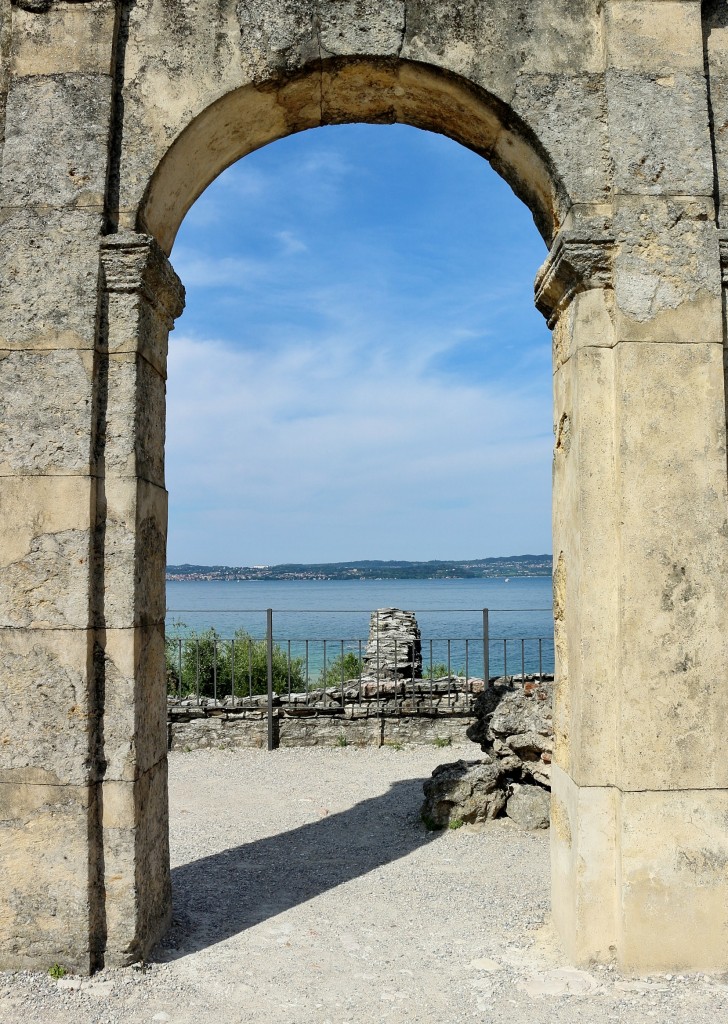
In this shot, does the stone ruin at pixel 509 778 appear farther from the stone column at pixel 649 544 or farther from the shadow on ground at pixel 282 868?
the stone column at pixel 649 544

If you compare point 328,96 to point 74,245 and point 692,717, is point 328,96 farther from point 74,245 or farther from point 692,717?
point 692,717

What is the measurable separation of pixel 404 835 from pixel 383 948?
7.69ft

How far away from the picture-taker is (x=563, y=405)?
419cm

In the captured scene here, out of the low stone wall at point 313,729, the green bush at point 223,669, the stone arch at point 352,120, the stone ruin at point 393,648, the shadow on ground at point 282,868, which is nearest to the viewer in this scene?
the stone arch at point 352,120

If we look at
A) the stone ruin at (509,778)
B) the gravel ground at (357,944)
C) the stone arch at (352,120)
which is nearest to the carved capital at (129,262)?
the stone arch at (352,120)

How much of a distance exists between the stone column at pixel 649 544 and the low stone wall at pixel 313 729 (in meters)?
5.96

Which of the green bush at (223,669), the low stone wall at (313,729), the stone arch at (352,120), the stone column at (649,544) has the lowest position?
the low stone wall at (313,729)

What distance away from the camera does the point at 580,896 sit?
3.62m

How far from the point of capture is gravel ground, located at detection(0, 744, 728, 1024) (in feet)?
11.1

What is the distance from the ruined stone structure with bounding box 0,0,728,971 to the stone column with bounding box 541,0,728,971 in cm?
1

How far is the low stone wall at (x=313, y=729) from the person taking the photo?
31.8 feet

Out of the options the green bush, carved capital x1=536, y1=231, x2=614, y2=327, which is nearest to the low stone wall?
the green bush

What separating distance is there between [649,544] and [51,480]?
2853mm

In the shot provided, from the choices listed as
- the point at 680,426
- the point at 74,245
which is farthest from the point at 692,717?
the point at 74,245
